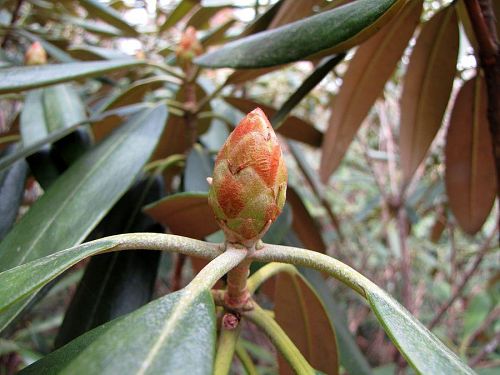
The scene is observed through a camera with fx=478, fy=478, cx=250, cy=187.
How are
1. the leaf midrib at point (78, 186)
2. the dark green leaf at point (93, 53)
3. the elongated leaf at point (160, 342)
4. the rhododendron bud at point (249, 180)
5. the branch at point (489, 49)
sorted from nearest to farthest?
the elongated leaf at point (160, 342) < the rhododendron bud at point (249, 180) < the leaf midrib at point (78, 186) < the branch at point (489, 49) < the dark green leaf at point (93, 53)

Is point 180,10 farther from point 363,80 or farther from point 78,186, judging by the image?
point 78,186

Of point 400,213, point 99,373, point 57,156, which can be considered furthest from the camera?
point 400,213

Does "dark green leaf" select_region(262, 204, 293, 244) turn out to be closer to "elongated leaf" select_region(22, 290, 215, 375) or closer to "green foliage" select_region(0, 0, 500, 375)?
"green foliage" select_region(0, 0, 500, 375)

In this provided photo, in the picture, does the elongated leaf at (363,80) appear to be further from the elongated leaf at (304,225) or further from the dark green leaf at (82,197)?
the dark green leaf at (82,197)

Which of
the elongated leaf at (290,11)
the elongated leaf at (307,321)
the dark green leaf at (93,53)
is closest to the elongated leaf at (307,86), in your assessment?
the elongated leaf at (290,11)

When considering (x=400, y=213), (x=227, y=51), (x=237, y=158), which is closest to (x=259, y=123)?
(x=237, y=158)

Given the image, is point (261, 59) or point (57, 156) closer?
point (261, 59)

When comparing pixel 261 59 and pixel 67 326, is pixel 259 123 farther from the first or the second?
pixel 67 326
